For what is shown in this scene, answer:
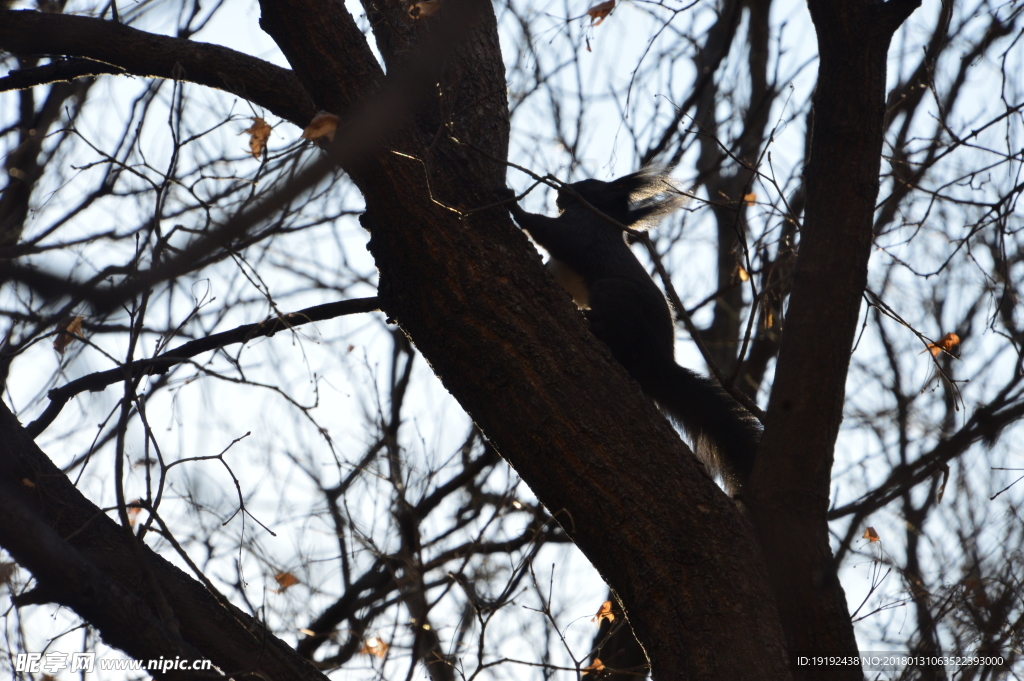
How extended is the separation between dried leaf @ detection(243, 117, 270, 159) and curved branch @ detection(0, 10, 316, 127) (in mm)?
90

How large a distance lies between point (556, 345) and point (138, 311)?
→ 44.2 inches

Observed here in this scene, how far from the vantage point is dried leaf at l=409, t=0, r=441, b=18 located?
309cm

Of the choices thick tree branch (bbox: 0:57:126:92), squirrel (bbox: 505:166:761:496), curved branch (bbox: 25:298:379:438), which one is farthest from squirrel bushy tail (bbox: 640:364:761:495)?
thick tree branch (bbox: 0:57:126:92)

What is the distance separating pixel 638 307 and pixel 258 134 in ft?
6.18

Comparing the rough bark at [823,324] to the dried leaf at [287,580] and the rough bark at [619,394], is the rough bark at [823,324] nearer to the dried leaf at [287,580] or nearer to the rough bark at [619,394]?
the rough bark at [619,394]

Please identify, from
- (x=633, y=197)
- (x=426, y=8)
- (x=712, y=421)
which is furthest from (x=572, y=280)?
(x=426, y=8)

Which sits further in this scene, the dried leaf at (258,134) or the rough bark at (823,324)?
the dried leaf at (258,134)

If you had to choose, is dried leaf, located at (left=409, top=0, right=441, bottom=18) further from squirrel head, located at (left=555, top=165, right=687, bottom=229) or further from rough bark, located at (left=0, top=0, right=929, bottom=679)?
squirrel head, located at (left=555, top=165, right=687, bottom=229)

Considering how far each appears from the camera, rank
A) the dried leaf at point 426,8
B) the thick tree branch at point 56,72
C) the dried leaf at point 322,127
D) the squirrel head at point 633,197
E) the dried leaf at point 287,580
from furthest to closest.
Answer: the squirrel head at point 633,197
the dried leaf at point 287,580
the thick tree branch at point 56,72
the dried leaf at point 426,8
the dried leaf at point 322,127

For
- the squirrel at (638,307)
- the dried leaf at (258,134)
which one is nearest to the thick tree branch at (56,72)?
the dried leaf at (258,134)

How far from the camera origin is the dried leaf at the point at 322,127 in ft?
7.72

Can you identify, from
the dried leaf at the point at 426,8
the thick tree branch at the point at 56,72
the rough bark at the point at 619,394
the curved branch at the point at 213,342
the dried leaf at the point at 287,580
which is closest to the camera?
the rough bark at the point at 619,394

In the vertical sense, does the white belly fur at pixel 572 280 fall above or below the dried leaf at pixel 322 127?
above

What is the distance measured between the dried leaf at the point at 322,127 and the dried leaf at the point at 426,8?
36.1 inches
